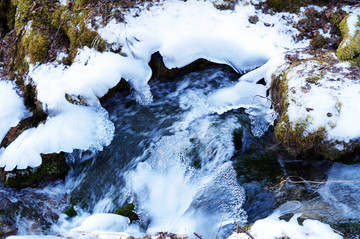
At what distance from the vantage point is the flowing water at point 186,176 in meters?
3.58

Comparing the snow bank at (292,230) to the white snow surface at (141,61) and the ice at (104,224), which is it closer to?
the ice at (104,224)

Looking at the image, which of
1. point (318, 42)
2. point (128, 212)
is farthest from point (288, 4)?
point (128, 212)

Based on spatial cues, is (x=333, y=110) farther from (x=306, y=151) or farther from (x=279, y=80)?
(x=279, y=80)

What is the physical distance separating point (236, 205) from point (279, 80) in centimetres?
175

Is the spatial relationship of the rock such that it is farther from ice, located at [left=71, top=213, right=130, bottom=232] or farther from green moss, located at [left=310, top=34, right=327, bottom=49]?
ice, located at [left=71, top=213, right=130, bottom=232]

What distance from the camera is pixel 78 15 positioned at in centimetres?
532

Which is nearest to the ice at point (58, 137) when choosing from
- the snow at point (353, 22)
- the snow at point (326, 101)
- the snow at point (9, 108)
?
the snow at point (9, 108)

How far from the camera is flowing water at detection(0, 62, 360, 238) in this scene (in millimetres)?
3580

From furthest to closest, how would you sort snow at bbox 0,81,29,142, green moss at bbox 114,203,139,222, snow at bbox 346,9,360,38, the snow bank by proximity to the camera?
snow at bbox 0,81,29,142
snow at bbox 346,9,360,38
green moss at bbox 114,203,139,222
the snow bank

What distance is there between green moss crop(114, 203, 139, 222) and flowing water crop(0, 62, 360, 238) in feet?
0.28

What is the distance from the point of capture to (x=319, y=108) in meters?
3.70

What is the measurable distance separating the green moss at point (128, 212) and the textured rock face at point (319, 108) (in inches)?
79.3

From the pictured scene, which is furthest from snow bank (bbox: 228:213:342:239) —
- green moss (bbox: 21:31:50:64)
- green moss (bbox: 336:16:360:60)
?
green moss (bbox: 21:31:50:64)

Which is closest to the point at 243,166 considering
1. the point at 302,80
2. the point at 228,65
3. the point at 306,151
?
the point at 306,151
